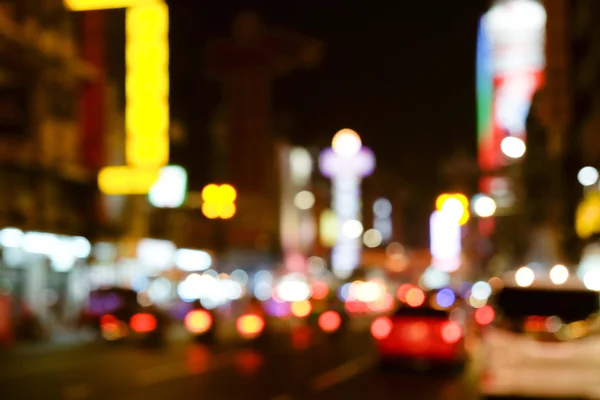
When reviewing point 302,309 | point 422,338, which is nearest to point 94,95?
point 302,309

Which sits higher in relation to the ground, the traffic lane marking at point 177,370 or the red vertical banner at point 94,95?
the red vertical banner at point 94,95

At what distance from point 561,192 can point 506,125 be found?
22732 mm

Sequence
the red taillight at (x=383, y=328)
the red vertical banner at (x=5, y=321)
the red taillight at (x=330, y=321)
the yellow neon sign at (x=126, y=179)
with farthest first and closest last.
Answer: the yellow neon sign at (x=126, y=179), the red taillight at (x=330, y=321), the red vertical banner at (x=5, y=321), the red taillight at (x=383, y=328)

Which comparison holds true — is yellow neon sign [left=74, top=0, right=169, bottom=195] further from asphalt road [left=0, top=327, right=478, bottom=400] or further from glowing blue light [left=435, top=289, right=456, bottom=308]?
glowing blue light [left=435, top=289, right=456, bottom=308]

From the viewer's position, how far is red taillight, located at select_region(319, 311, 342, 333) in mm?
34369

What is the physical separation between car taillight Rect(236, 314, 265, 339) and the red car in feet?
35.6

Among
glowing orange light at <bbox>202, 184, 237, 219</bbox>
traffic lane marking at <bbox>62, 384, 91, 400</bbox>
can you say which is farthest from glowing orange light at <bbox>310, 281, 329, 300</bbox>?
traffic lane marking at <bbox>62, 384, 91, 400</bbox>

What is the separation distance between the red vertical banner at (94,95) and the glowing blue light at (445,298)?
61.0ft

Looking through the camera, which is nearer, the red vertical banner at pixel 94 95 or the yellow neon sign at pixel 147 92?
the yellow neon sign at pixel 147 92

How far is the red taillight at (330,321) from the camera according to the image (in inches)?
1353

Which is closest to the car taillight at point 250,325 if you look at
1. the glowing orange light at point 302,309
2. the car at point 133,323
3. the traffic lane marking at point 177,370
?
the car at point 133,323

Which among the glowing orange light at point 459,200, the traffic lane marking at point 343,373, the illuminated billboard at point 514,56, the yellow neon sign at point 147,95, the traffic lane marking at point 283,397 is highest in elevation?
the illuminated billboard at point 514,56

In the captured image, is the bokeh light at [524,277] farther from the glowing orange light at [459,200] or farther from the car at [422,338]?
the glowing orange light at [459,200]

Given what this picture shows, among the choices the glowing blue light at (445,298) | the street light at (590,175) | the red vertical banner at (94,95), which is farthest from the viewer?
the street light at (590,175)
